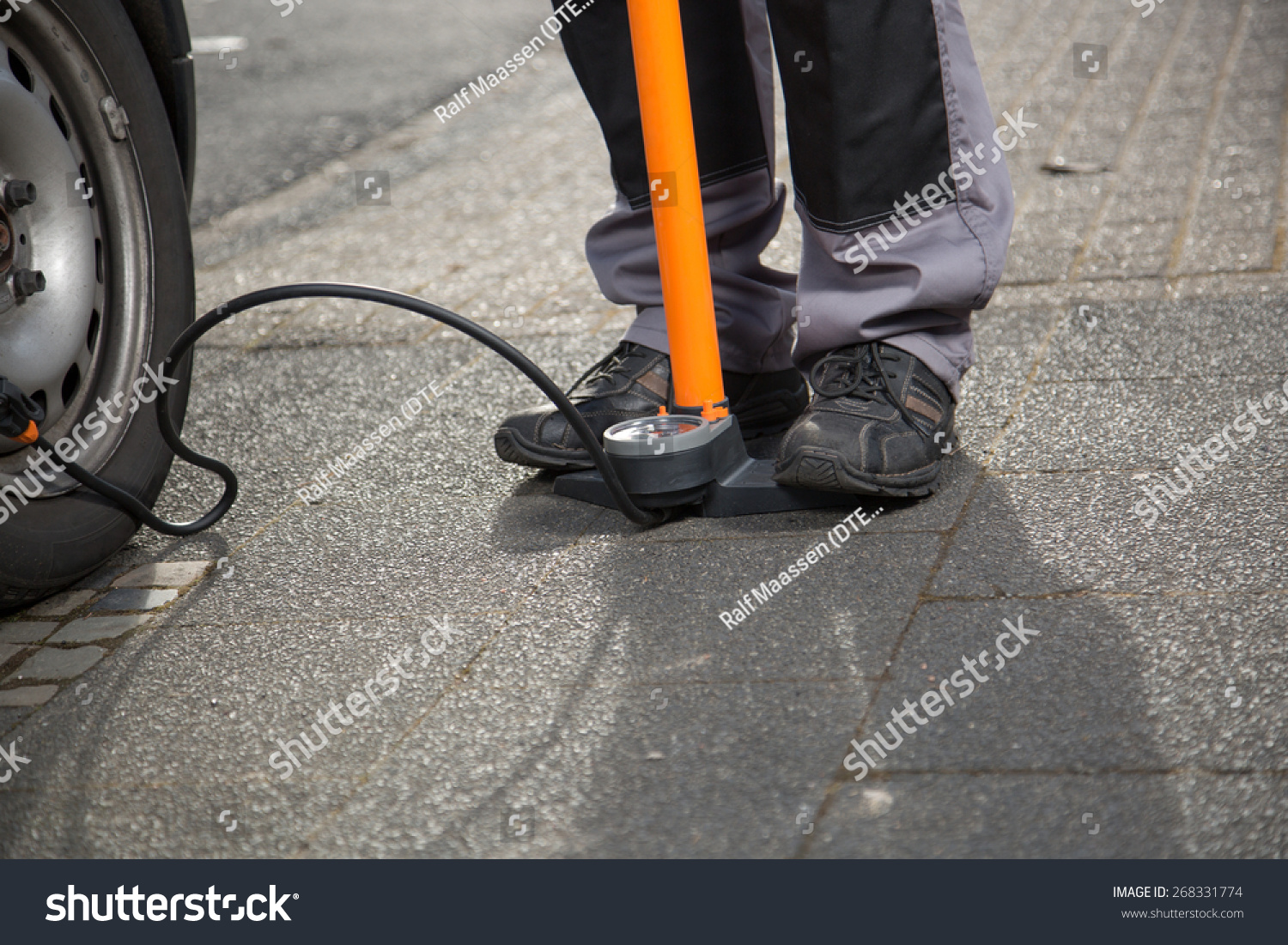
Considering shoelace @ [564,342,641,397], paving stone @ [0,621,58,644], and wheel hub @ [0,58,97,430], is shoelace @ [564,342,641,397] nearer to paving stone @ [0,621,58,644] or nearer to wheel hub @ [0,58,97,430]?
wheel hub @ [0,58,97,430]

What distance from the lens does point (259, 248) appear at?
4.07 meters

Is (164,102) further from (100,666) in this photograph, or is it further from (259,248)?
(259,248)

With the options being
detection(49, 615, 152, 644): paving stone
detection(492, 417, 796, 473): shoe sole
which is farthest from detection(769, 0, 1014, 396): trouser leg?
detection(49, 615, 152, 644): paving stone

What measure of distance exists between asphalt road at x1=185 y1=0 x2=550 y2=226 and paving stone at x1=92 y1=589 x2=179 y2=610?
277cm

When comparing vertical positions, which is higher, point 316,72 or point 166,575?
point 166,575

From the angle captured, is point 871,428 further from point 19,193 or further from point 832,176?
point 19,193

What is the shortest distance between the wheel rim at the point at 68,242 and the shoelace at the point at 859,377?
111 cm

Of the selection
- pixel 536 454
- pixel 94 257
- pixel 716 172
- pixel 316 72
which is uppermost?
pixel 94 257

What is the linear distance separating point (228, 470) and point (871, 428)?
104cm

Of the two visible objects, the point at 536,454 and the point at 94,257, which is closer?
the point at 94,257

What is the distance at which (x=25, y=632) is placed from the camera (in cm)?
191

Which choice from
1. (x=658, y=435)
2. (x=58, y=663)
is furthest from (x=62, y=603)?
(x=658, y=435)

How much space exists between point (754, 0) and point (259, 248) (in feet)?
7.45
